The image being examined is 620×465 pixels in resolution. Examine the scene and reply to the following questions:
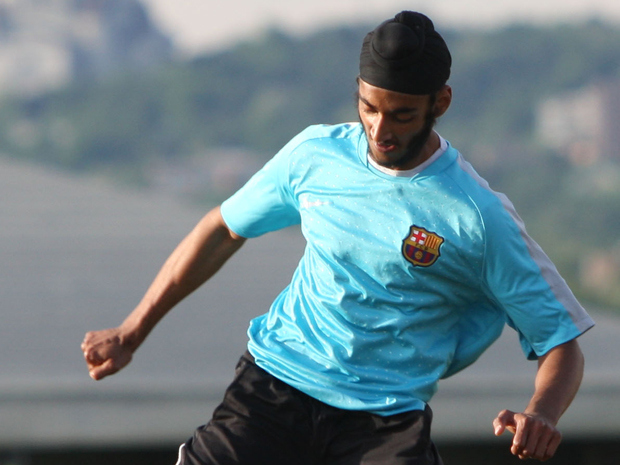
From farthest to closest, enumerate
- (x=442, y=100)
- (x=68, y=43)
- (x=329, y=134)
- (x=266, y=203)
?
1. (x=68, y=43)
2. (x=266, y=203)
3. (x=329, y=134)
4. (x=442, y=100)

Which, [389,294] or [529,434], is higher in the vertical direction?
[389,294]

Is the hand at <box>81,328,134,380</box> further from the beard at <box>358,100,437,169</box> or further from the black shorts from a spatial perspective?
the beard at <box>358,100,437,169</box>

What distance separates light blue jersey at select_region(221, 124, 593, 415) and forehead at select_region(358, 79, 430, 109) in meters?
0.14

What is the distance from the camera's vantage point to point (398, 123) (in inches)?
88.7

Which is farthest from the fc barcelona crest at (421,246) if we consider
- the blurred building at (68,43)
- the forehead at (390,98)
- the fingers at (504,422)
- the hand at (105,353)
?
the blurred building at (68,43)

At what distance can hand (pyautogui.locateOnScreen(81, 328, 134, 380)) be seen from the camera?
8.66 ft

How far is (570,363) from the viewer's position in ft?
7.38

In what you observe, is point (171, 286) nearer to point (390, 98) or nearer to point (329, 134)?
point (329, 134)

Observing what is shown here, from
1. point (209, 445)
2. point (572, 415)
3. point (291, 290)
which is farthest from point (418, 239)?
point (572, 415)

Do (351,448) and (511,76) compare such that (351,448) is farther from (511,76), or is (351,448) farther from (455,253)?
(511,76)

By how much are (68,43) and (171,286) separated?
16.6 metres

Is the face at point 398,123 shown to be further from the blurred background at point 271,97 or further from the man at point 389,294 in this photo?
the blurred background at point 271,97

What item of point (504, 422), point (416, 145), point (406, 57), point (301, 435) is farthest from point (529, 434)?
point (406, 57)

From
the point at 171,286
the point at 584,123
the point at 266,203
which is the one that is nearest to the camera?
the point at 266,203
